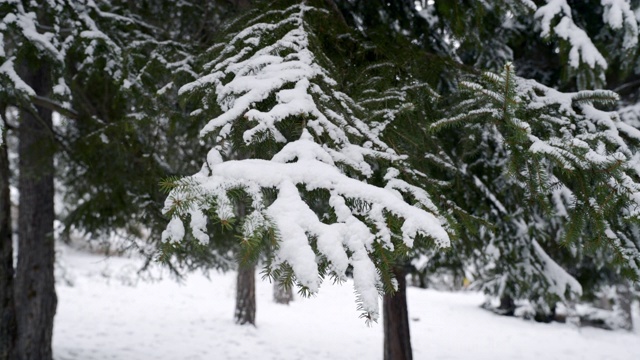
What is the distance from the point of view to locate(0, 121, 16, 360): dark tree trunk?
4.75 metres

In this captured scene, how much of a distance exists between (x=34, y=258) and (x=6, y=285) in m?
1.00

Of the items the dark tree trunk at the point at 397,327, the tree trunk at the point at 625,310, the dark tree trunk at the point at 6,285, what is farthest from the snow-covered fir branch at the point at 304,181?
the tree trunk at the point at 625,310

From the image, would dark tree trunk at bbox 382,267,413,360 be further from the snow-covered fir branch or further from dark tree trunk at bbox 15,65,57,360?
dark tree trunk at bbox 15,65,57,360

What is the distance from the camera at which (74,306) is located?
11.9 meters

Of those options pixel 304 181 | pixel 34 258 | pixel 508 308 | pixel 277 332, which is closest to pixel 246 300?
pixel 277 332

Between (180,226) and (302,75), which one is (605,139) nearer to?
(302,75)

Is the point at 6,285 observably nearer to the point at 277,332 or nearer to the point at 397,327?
the point at 397,327

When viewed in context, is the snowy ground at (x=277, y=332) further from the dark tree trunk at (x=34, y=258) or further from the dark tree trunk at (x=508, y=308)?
the dark tree trunk at (x=34, y=258)

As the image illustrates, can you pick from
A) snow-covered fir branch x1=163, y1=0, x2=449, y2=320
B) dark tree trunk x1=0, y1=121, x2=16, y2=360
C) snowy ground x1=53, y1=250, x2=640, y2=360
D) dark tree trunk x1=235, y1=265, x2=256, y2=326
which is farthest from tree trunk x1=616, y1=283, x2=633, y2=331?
dark tree trunk x1=0, y1=121, x2=16, y2=360

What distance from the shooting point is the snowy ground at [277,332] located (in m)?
8.32

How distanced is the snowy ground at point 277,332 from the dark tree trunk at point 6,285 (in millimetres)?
1921

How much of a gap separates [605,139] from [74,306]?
41.4 feet

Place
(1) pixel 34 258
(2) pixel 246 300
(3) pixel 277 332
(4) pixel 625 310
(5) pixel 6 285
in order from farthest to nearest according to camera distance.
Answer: (4) pixel 625 310, (2) pixel 246 300, (3) pixel 277 332, (1) pixel 34 258, (5) pixel 6 285

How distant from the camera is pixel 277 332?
10117mm
